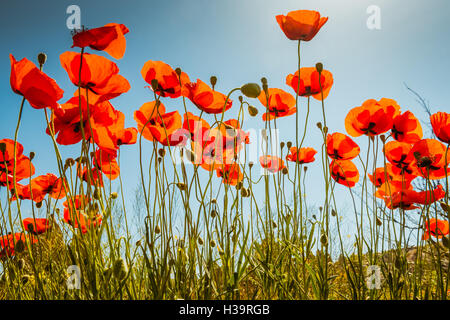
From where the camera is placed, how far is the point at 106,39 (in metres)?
0.68

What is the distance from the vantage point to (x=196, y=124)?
3.01ft

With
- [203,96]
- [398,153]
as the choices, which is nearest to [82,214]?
[203,96]

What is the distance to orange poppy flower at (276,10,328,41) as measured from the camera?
871 mm

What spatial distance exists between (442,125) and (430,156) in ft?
0.34

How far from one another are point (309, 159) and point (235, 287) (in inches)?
29.7

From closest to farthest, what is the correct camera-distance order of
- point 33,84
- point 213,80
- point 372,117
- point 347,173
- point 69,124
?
point 33,84 → point 69,124 → point 213,80 → point 372,117 → point 347,173

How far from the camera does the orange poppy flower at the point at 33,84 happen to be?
2.16 feet

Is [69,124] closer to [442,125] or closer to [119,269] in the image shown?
[119,269]

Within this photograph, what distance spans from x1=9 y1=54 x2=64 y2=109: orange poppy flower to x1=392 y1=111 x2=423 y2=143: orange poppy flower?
1.06 metres

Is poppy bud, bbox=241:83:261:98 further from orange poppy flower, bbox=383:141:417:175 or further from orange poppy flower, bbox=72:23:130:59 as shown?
orange poppy flower, bbox=383:141:417:175

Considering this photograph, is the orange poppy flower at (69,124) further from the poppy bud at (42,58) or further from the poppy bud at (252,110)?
the poppy bud at (252,110)
